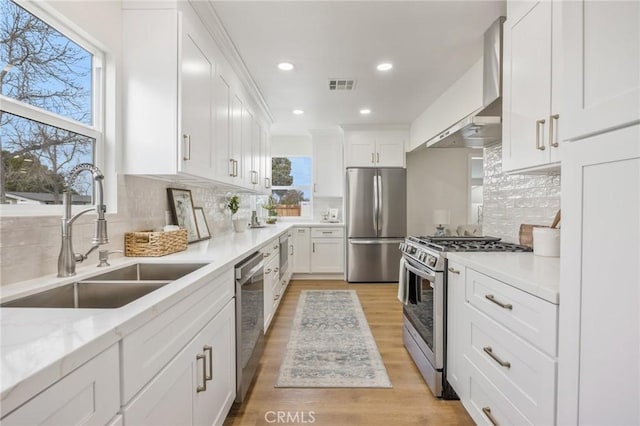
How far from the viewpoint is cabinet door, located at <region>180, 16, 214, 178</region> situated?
183 centimetres

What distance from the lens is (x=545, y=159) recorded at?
1.56 meters

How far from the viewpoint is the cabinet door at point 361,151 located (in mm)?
4988

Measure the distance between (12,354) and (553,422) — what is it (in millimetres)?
1553

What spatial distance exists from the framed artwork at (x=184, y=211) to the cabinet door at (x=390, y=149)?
10.4ft

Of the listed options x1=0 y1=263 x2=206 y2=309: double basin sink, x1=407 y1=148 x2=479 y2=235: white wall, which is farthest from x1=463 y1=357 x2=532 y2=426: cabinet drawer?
x1=407 y1=148 x2=479 y2=235: white wall

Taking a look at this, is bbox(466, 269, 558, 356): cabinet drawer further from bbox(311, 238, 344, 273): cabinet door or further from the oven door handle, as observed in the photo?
bbox(311, 238, 344, 273): cabinet door

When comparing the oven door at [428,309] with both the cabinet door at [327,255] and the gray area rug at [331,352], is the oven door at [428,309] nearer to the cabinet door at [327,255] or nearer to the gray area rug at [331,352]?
the gray area rug at [331,352]

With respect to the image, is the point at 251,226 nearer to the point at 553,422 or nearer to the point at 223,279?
the point at 223,279

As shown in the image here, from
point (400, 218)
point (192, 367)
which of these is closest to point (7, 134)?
point (192, 367)


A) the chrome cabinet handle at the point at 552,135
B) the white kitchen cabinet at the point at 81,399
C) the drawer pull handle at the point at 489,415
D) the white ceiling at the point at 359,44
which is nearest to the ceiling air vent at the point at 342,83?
the white ceiling at the point at 359,44

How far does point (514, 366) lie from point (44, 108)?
231 centimetres

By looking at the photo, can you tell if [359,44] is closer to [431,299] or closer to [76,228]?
[431,299]

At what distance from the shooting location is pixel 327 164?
545 cm

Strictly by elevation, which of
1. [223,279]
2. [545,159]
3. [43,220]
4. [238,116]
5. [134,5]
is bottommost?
[223,279]
